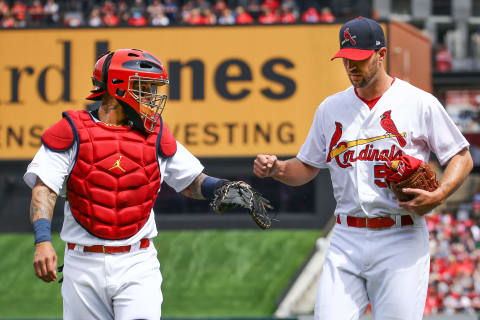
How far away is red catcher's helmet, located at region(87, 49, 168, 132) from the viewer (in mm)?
4926

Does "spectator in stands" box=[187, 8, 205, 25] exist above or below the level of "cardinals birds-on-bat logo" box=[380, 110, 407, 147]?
above

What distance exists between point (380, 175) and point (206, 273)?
9.98m

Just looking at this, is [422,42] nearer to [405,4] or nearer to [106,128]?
[106,128]

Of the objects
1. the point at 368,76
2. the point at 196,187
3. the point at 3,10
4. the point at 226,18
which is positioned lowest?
the point at 196,187

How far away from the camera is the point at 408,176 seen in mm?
4645

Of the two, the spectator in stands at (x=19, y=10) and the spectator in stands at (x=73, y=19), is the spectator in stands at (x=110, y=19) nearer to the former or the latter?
the spectator in stands at (x=73, y=19)

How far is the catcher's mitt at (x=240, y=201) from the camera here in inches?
196

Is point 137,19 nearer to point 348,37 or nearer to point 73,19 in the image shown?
point 73,19

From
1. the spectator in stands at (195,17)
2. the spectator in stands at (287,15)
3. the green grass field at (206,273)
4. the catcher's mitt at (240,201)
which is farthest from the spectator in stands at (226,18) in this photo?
the catcher's mitt at (240,201)

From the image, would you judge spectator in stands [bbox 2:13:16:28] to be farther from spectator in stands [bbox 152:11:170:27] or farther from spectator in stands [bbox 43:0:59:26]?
spectator in stands [bbox 152:11:170:27]

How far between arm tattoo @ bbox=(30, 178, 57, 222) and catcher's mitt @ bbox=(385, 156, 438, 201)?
186 centimetres

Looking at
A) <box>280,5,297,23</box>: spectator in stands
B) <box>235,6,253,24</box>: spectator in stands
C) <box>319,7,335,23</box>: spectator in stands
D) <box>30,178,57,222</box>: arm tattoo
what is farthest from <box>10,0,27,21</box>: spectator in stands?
<box>30,178,57,222</box>: arm tattoo

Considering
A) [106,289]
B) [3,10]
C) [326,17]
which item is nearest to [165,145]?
[106,289]

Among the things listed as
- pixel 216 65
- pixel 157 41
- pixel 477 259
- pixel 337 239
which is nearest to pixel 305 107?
pixel 216 65
